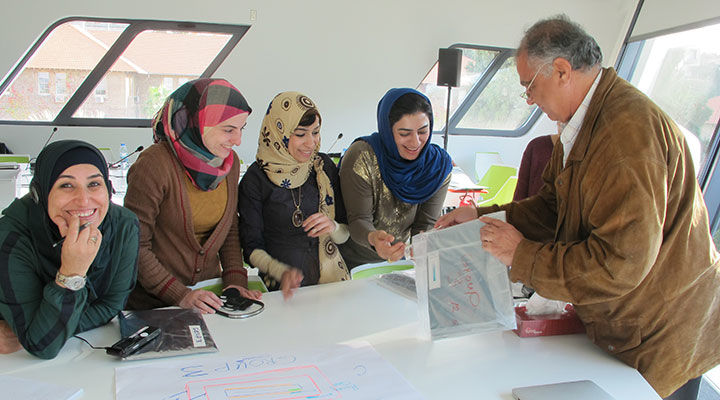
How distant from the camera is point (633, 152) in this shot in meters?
1.15

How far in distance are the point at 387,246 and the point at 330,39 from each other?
511 cm

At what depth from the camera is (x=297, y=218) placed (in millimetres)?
2039

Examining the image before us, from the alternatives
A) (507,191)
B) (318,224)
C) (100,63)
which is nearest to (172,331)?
(318,224)

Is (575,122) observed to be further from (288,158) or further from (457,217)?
(288,158)

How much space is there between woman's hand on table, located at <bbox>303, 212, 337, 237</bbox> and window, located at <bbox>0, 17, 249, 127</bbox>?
16.0 feet

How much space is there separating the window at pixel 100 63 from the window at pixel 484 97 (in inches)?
117

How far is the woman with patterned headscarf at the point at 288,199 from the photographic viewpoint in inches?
77.9

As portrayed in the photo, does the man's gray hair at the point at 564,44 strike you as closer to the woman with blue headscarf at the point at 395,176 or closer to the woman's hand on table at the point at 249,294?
the woman with blue headscarf at the point at 395,176

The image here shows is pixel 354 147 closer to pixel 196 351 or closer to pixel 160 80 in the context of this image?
pixel 196 351

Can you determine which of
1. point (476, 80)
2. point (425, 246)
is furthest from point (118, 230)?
point (476, 80)

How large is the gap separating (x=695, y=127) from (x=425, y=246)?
4855 millimetres

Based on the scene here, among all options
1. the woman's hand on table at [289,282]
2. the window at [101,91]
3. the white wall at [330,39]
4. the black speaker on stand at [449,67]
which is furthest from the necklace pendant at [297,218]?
the window at [101,91]

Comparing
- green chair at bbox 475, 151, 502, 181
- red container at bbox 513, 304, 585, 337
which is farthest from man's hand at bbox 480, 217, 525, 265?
green chair at bbox 475, 151, 502, 181

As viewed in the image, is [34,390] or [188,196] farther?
[188,196]
